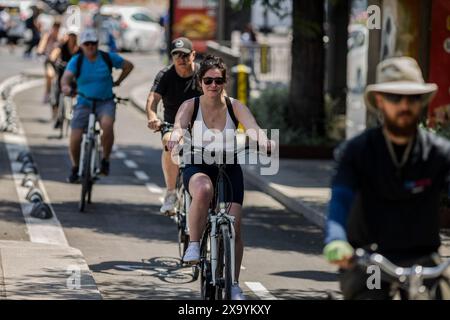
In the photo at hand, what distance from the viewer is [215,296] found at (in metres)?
8.39

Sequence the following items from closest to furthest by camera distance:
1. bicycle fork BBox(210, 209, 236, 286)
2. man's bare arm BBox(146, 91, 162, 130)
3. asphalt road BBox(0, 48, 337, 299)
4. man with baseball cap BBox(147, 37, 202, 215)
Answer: bicycle fork BBox(210, 209, 236, 286) < asphalt road BBox(0, 48, 337, 299) < man's bare arm BBox(146, 91, 162, 130) < man with baseball cap BBox(147, 37, 202, 215)

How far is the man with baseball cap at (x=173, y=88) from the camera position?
37.8ft

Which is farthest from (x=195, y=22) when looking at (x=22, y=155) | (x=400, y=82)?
(x=400, y=82)

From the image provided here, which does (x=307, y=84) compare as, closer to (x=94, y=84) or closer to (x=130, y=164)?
(x=130, y=164)

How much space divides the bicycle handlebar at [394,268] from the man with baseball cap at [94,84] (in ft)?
29.4

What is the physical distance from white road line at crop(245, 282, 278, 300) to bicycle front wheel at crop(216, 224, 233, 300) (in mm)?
1505

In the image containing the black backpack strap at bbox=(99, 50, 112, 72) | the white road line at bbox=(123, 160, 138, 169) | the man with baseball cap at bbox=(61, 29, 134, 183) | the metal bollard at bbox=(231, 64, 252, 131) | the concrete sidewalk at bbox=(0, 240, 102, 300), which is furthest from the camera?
the metal bollard at bbox=(231, 64, 252, 131)

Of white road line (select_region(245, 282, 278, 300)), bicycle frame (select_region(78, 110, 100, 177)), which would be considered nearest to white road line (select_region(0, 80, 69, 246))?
bicycle frame (select_region(78, 110, 100, 177))

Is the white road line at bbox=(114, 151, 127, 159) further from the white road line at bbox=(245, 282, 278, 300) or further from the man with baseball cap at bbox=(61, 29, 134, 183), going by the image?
the white road line at bbox=(245, 282, 278, 300)

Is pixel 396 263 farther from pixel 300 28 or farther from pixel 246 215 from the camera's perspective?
pixel 300 28

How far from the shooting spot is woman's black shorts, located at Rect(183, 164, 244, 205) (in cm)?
873

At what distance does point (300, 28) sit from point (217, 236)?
1101 cm

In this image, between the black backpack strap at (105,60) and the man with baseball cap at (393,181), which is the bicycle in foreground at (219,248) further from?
the black backpack strap at (105,60)
